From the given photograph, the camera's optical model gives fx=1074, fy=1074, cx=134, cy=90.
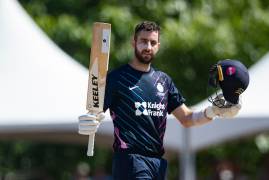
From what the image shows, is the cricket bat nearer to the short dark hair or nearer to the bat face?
the bat face

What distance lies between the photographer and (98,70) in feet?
22.7

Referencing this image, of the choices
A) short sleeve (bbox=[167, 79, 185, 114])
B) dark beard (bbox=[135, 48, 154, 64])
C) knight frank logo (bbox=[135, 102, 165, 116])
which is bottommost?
knight frank logo (bbox=[135, 102, 165, 116])

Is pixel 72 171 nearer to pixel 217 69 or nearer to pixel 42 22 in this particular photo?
pixel 42 22

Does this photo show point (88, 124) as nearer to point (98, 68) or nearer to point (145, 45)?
point (98, 68)

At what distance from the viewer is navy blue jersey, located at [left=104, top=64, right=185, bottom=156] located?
6.93m

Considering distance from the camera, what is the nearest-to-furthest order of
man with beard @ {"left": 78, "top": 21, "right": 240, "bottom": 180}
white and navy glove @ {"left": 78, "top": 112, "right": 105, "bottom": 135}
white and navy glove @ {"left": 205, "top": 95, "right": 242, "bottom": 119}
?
white and navy glove @ {"left": 78, "top": 112, "right": 105, "bottom": 135} → man with beard @ {"left": 78, "top": 21, "right": 240, "bottom": 180} → white and navy glove @ {"left": 205, "top": 95, "right": 242, "bottom": 119}

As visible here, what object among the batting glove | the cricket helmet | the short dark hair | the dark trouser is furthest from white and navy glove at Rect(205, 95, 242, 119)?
the short dark hair

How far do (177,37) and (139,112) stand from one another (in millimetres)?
8990

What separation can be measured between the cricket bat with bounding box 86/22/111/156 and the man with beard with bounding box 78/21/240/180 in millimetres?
83

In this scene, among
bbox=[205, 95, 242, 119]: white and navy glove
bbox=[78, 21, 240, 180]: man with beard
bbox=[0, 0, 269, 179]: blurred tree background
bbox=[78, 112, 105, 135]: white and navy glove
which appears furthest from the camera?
bbox=[0, 0, 269, 179]: blurred tree background

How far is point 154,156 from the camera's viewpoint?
7000mm

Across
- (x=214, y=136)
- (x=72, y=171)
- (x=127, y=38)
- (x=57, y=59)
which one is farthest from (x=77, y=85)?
(x=72, y=171)

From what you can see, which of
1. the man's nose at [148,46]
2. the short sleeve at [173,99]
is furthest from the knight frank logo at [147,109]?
the man's nose at [148,46]

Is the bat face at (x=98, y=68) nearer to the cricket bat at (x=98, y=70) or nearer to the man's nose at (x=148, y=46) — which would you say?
the cricket bat at (x=98, y=70)
